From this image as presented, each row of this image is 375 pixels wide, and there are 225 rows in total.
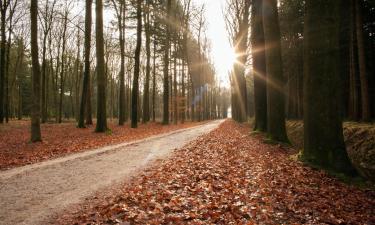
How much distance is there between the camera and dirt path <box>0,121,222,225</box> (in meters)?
5.03

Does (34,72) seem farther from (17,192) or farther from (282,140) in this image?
(282,140)

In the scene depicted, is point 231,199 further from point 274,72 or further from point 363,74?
point 363,74

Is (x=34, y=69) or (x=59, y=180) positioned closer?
(x=59, y=180)

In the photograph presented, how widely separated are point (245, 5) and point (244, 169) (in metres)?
20.2

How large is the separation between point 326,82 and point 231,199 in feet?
13.3

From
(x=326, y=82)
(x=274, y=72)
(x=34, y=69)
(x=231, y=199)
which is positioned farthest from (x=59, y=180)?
(x=274, y=72)

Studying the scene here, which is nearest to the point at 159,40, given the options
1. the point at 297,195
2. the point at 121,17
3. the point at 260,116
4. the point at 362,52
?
the point at 121,17

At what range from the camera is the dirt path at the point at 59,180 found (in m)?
5.03

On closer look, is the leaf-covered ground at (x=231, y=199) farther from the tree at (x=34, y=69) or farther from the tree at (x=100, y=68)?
the tree at (x=100, y=68)

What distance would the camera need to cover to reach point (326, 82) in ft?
24.3

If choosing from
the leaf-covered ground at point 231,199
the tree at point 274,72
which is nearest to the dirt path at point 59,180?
the leaf-covered ground at point 231,199

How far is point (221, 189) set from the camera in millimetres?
6238

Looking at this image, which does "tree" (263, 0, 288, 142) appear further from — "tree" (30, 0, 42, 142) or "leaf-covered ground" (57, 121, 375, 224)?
"tree" (30, 0, 42, 142)

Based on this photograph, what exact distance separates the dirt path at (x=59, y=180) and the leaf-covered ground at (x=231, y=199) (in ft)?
1.68
